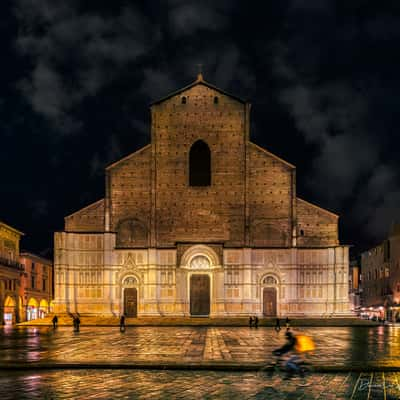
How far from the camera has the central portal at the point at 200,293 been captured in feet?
150

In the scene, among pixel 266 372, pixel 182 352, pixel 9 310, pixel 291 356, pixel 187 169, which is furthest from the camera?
pixel 9 310

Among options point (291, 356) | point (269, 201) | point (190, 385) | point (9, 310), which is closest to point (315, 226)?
point (269, 201)

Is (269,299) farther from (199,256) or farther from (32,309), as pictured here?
(32,309)

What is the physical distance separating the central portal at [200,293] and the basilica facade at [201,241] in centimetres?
7

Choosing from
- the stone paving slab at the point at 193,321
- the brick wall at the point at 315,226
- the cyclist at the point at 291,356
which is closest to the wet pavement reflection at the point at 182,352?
the cyclist at the point at 291,356

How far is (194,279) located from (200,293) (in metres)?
1.11

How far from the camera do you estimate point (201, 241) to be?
45344 millimetres

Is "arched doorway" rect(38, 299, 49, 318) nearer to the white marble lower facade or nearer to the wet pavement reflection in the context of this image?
the white marble lower facade

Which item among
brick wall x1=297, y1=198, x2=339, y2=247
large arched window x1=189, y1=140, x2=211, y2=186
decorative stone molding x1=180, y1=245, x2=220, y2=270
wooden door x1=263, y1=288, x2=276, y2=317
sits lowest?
wooden door x1=263, y1=288, x2=276, y2=317

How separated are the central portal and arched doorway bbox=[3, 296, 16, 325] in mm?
18961

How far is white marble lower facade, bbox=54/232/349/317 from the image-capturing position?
45094 millimetres

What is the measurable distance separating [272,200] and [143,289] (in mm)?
11510

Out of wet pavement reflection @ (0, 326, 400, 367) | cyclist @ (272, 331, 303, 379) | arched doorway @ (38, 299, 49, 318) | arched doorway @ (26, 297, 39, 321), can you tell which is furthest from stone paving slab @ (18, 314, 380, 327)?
cyclist @ (272, 331, 303, 379)

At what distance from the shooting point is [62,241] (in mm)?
45188
